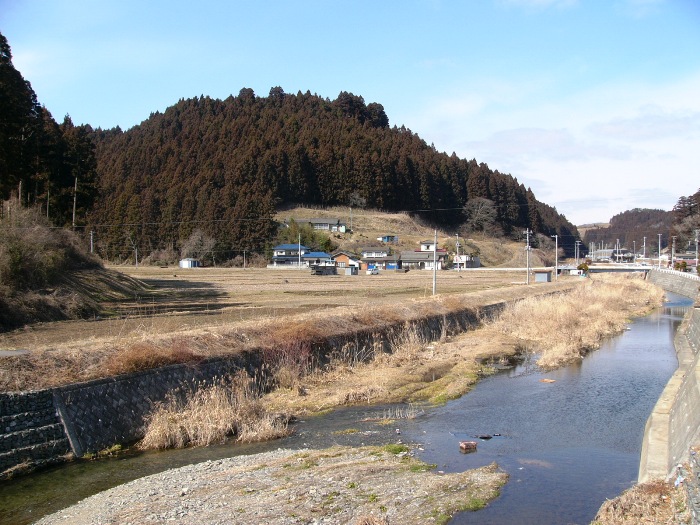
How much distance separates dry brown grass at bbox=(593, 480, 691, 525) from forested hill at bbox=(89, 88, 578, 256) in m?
88.6

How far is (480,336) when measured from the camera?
94.7 feet

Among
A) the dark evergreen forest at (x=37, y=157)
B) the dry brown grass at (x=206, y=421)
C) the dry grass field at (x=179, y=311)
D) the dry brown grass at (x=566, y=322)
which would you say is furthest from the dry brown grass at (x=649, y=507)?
the dark evergreen forest at (x=37, y=157)

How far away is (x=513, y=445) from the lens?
12.8m

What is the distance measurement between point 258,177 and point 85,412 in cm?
10754

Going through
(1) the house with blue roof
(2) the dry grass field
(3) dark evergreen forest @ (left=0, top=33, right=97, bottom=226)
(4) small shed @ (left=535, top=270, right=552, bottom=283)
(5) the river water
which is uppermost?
(3) dark evergreen forest @ (left=0, top=33, right=97, bottom=226)

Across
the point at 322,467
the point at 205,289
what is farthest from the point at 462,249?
the point at 322,467

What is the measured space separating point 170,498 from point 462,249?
105 metres

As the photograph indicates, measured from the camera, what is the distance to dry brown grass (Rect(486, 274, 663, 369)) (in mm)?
25484

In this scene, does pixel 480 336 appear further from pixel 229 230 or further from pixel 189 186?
pixel 189 186

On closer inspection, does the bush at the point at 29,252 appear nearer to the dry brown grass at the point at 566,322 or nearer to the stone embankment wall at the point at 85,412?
the stone embankment wall at the point at 85,412

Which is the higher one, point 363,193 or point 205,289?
point 363,193

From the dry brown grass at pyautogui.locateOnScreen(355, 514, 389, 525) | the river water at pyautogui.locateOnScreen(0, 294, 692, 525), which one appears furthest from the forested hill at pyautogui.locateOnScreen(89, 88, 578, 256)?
the dry brown grass at pyautogui.locateOnScreen(355, 514, 389, 525)

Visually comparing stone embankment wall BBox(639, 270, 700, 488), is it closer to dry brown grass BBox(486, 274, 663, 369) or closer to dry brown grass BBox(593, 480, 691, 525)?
dry brown grass BBox(593, 480, 691, 525)

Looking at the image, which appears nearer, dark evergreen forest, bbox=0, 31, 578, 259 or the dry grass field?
the dry grass field
